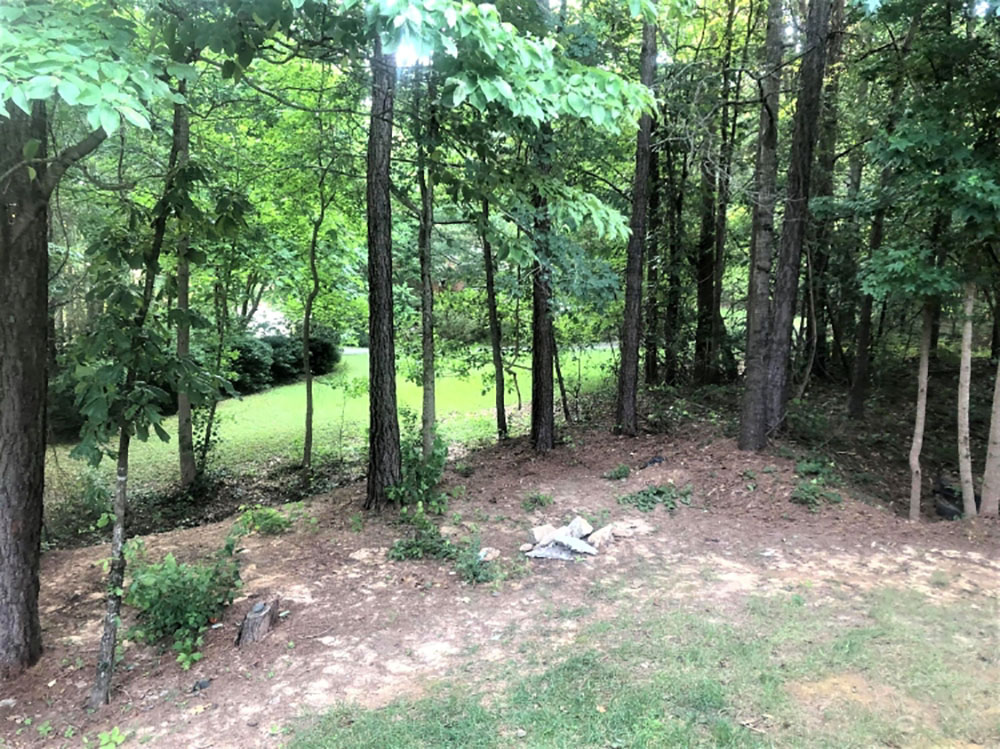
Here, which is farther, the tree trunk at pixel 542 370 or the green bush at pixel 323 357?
the green bush at pixel 323 357

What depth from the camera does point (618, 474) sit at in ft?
25.0

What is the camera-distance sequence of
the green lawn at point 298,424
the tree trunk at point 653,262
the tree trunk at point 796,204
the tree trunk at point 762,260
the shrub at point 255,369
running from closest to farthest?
the tree trunk at point 796,204 → the tree trunk at point 762,260 → the green lawn at point 298,424 → the tree trunk at point 653,262 → the shrub at point 255,369

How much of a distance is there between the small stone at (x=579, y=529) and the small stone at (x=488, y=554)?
766 mm

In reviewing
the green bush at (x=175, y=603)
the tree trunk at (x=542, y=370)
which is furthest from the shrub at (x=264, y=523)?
the tree trunk at (x=542, y=370)

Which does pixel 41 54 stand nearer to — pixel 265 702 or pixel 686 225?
pixel 265 702

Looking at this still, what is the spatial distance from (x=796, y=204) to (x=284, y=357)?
14.2 meters

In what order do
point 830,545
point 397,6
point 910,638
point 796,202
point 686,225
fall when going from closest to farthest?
1. point 397,6
2. point 910,638
3. point 830,545
4. point 796,202
5. point 686,225

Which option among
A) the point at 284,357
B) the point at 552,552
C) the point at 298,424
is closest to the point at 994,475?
the point at 552,552

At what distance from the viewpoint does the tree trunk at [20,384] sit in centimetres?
358

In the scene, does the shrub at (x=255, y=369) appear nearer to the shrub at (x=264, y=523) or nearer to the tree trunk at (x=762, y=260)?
the shrub at (x=264, y=523)

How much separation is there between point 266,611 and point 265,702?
92 cm

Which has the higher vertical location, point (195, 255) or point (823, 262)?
point (823, 262)

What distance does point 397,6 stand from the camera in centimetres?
211

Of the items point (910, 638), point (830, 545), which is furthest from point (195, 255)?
point (830, 545)
